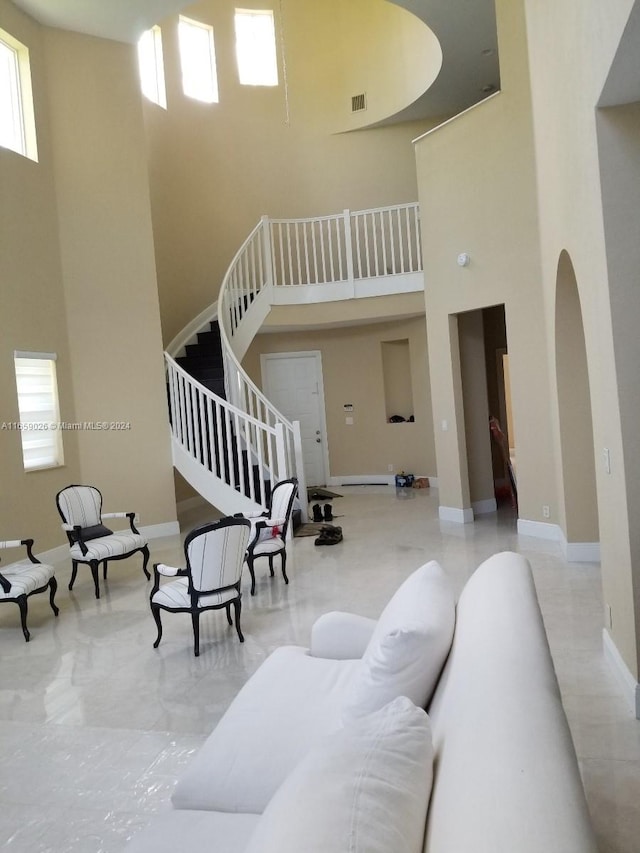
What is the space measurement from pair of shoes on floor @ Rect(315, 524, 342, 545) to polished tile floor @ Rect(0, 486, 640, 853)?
0.16 meters

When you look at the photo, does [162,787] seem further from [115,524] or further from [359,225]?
[359,225]

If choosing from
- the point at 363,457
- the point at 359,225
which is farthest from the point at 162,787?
the point at 359,225

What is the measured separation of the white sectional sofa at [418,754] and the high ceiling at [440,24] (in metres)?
7.61

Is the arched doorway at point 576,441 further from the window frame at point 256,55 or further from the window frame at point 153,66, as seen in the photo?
the window frame at point 256,55

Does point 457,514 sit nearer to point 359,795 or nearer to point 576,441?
point 576,441

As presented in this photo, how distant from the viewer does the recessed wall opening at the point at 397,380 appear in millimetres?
11688

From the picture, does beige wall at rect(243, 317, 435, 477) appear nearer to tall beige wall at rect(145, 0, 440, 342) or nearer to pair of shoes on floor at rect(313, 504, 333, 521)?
tall beige wall at rect(145, 0, 440, 342)

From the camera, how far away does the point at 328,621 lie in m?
2.95

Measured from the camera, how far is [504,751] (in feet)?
3.67

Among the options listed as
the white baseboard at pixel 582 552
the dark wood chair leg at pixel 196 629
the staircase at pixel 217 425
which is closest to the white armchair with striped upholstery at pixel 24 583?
the dark wood chair leg at pixel 196 629

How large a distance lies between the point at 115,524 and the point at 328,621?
19.2ft

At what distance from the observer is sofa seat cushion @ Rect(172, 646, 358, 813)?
191cm

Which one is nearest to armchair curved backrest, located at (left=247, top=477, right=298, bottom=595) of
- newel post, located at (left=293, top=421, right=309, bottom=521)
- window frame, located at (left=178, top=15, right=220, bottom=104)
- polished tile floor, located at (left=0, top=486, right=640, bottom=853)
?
polished tile floor, located at (left=0, top=486, right=640, bottom=853)

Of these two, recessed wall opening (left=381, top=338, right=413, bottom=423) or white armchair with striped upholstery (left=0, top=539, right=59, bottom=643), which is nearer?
white armchair with striped upholstery (left=0, top=539, right=59, bottom=643)
